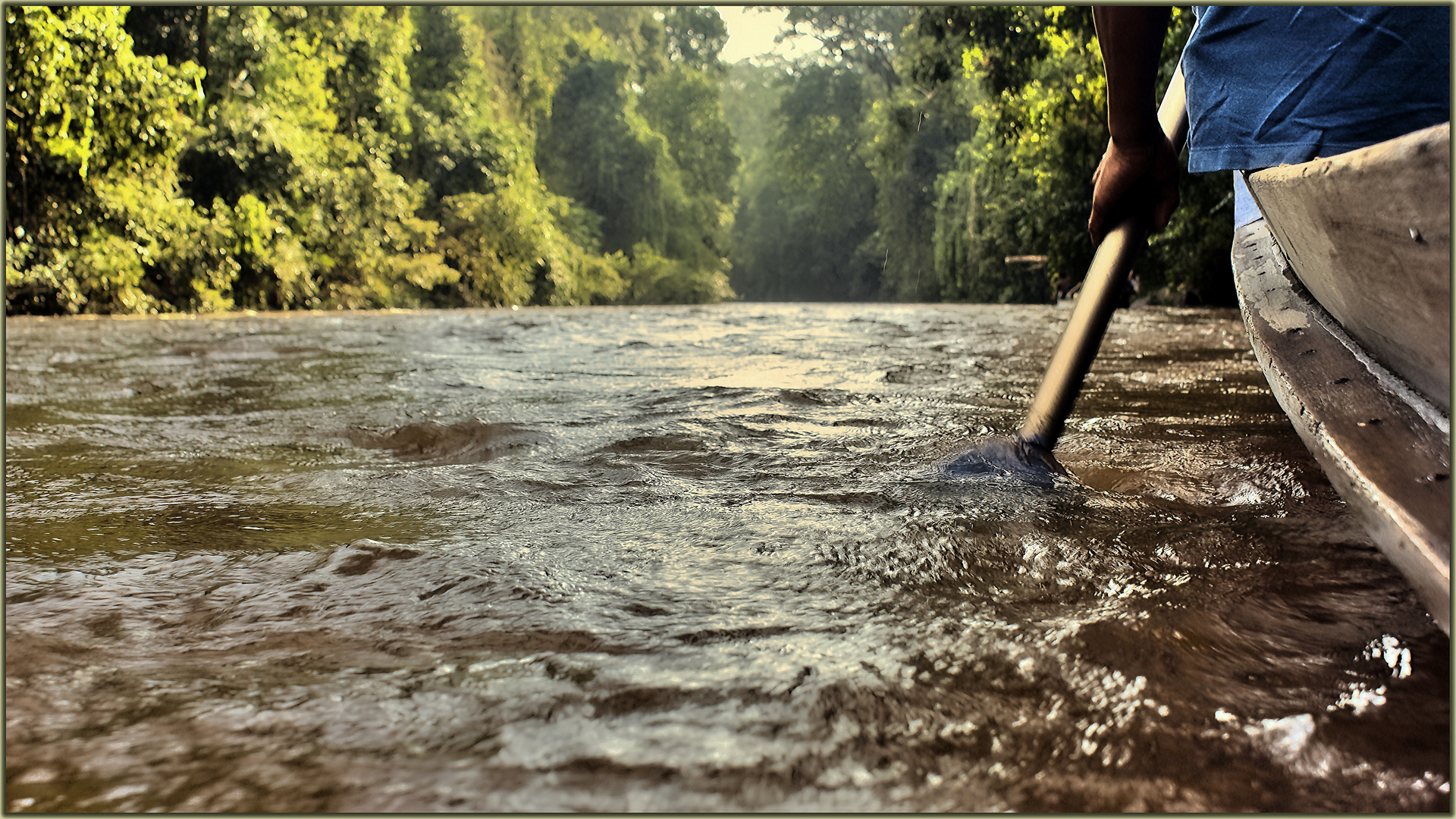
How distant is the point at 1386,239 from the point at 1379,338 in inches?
11.8

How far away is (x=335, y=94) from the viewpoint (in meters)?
20.9

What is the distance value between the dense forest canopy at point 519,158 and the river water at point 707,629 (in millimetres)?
10577

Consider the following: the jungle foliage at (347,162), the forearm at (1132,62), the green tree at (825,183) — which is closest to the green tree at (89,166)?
the jungle foliage at (347,162)

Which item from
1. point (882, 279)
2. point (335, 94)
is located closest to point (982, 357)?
point (335, 94)

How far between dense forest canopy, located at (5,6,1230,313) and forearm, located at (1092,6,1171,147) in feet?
35.8

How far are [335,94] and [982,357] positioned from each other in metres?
20.5

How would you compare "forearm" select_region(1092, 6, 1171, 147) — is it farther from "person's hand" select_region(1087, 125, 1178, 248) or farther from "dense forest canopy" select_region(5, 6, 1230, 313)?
"dense forest canopy" select_region(5, 6, 1230, 313)

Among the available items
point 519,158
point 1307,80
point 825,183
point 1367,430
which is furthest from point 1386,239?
point 825,183

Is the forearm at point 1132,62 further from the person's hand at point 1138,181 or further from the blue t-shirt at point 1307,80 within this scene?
the blue t-shirt at point 1307,80

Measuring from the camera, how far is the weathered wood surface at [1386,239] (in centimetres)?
93

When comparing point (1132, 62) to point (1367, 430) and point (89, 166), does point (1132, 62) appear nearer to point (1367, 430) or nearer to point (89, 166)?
point (1367, 430)

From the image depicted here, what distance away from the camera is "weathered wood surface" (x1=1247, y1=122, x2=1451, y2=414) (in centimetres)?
93

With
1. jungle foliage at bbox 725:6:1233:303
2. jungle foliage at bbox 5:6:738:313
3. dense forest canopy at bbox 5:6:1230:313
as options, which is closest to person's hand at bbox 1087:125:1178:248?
jungle foliage at bbox 725:6:1233:303

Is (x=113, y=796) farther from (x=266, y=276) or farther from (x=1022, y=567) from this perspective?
(x=266, y=276)
